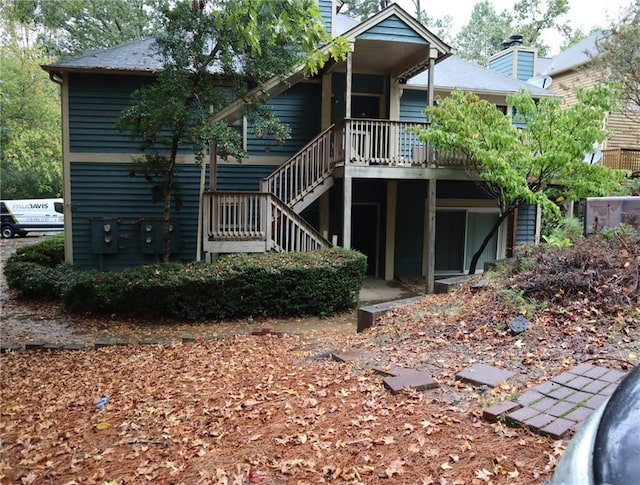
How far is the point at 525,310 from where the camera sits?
4539 millimetres

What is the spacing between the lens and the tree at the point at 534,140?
352 inches

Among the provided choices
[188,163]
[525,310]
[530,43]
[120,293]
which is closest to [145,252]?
[188,163]

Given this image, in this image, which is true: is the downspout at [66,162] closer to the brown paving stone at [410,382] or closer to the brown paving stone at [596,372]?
the brown paving stone at [410,382]

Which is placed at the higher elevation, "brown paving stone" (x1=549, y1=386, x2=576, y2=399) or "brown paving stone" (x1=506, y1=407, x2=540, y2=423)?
"brown paving stone" (x1=549, y1=386, x2=576, y2=399)

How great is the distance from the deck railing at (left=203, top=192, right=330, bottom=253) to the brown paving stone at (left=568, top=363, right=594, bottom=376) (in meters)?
6.53

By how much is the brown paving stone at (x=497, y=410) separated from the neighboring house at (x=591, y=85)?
15.8 metres

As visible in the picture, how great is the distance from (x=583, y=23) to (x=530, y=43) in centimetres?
437

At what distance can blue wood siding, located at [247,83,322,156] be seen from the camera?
1162cm

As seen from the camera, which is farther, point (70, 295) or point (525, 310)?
point (70, 295)

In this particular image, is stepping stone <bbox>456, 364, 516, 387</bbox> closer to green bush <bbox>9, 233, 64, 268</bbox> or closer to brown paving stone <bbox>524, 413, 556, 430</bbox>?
brown paving stone <bbox>524, 413, 556, 430</bbox>

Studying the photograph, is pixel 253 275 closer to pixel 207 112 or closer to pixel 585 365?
pixel 207 112

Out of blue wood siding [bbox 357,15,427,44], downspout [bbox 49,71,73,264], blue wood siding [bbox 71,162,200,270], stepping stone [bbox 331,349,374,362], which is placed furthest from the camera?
blue wood siding [bbox 71,162,200,270]

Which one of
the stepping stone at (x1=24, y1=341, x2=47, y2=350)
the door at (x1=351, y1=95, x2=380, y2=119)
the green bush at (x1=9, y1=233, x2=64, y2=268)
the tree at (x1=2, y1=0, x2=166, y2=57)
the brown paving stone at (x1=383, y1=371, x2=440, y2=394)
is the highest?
the tree at (x1=2, y1=0, x2=166, y2=57)

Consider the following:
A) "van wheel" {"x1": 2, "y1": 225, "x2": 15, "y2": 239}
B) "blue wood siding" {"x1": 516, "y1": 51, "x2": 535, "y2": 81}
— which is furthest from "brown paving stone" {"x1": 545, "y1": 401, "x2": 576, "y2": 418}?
"van wheel" {"x1": 2, "y1": 225, "x2": 15, "y2": 239}
